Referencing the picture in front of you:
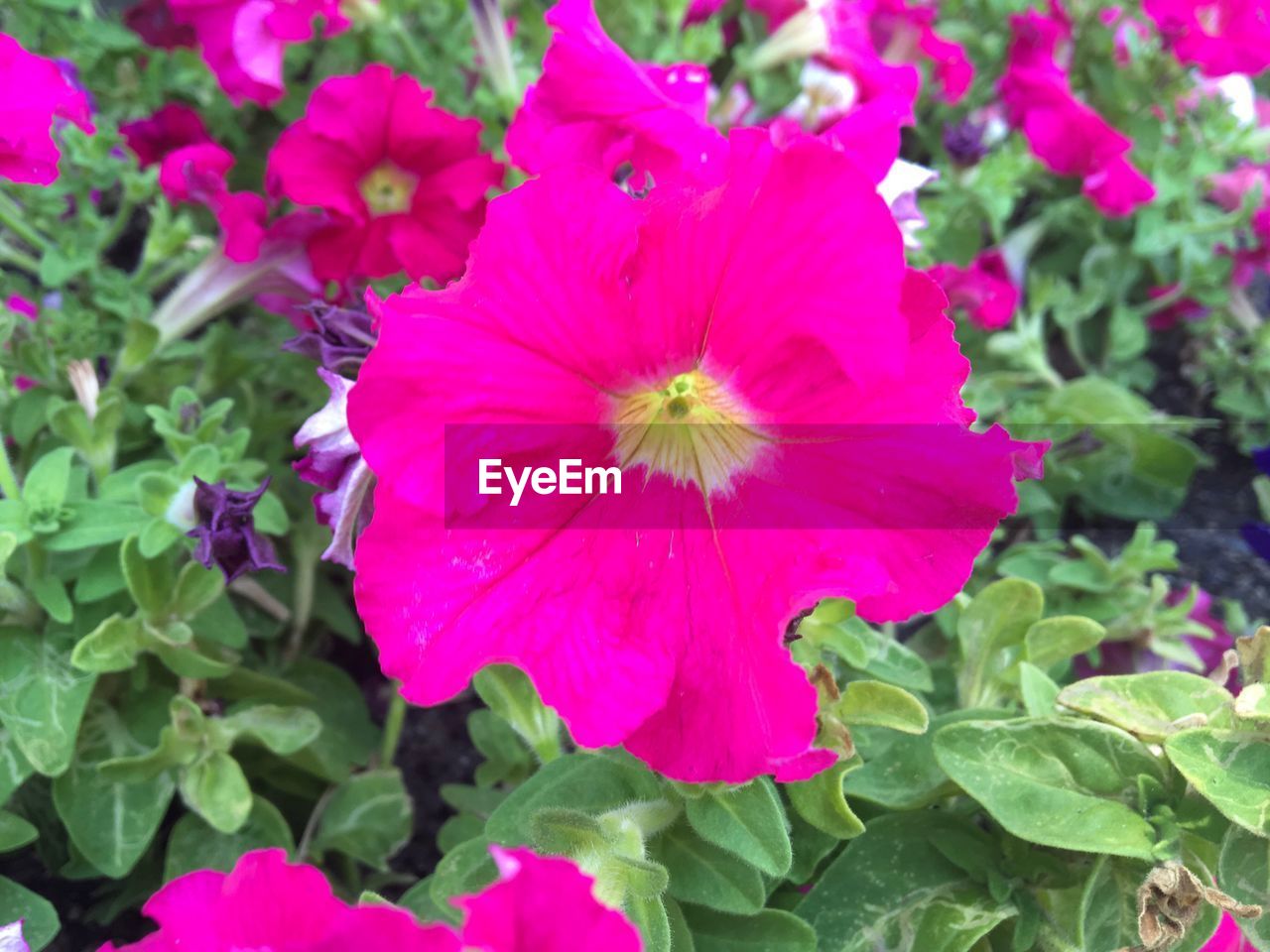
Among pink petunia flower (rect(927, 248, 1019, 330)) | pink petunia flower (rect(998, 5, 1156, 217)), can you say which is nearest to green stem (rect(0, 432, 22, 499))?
pink petunia flower (rect(927, 248, 1019, 330))

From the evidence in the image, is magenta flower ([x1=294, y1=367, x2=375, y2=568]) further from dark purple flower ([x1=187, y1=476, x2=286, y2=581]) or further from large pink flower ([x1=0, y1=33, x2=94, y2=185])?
large pink flower ([x1=0, y1=33, x2=94, y2=185])

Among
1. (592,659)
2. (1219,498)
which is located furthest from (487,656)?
(1219,498)

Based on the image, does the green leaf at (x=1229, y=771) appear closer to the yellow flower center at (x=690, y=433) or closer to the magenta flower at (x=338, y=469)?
the yellow flower center at (x=690, y=433)

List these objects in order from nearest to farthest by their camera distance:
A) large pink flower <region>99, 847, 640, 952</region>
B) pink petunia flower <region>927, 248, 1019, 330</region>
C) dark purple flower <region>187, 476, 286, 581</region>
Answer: large pink flower <region>99, 847, 640, 952</region> → dark purple flower <region>187, 476, 286, 581</region> → pink petunia flower <region>927, 248, 1019, 330</region>

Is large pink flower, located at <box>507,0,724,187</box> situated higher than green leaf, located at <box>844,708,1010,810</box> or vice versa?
large pink flower, located at <box>507,0,724,187</box>

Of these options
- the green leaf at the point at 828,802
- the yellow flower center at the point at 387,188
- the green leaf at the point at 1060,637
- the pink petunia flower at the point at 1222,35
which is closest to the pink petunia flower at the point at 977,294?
the pink petunia flower at the point at 1222,35

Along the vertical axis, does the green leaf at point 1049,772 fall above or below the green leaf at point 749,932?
above

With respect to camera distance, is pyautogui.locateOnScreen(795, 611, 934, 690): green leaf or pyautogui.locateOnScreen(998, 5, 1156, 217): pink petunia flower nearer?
pyautogui.locateOnScreen(795, 611, 934, 690): green leaf

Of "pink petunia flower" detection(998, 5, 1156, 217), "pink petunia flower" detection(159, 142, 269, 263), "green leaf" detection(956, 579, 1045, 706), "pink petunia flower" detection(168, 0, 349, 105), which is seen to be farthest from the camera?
"pink petunia flower" detection(998, 5, 1156, 217)
